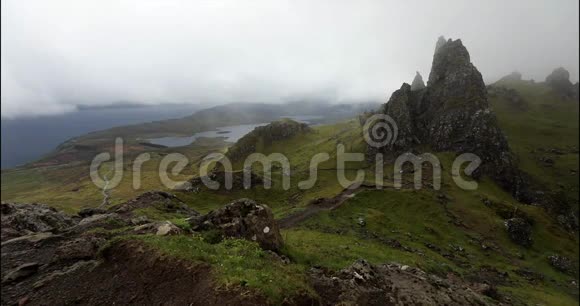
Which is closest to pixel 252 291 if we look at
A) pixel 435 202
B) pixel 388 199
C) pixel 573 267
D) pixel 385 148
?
pixel 388 199

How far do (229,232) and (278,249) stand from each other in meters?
5.43

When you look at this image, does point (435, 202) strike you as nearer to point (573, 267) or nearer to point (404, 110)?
point (573, 267)

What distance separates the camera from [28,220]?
31469mm

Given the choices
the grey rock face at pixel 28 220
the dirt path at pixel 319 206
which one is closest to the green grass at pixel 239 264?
the grey rock face at pixel 28 220

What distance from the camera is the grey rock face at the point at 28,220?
29562 millimetres

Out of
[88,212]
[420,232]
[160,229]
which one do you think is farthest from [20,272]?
[420,232]

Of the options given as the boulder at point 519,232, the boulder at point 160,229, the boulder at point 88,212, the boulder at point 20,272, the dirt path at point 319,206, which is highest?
the boulder at point 160,229

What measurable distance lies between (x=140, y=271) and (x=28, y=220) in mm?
15336

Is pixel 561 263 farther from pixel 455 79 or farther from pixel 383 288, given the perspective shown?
pixel 455 79

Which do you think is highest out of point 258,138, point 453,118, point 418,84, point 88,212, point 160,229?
point 418,84

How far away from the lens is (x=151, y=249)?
995 inches

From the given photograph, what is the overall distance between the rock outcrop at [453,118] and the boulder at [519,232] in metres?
33.5

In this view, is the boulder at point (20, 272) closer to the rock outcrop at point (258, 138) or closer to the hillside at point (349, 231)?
the hillside at point (349, 231)

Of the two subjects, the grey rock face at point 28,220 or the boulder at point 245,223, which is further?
the boulder at point 245,223
